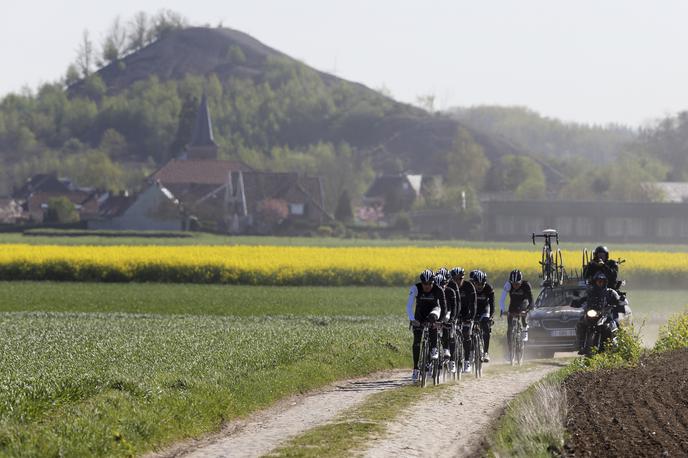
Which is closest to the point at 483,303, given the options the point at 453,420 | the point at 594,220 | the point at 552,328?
the point at 552,328

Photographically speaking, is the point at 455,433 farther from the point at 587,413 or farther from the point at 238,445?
the point at 238,445

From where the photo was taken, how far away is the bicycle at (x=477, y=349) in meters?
26.2

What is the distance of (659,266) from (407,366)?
3703cm

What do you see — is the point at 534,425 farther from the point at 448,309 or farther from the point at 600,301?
the point at 600,301

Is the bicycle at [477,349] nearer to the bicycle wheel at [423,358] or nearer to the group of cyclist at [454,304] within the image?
the group of cyclist at [454,304]

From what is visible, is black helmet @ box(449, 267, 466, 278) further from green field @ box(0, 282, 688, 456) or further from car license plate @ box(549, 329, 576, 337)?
car license plate @ box(549, 329, 576, 337)

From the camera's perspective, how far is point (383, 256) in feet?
221

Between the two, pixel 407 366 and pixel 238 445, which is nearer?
pixel 238 445

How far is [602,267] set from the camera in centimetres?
2781

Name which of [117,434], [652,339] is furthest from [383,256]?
[117,434]

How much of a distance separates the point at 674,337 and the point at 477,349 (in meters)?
6.60

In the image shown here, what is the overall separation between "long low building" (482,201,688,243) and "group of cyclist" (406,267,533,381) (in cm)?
9160

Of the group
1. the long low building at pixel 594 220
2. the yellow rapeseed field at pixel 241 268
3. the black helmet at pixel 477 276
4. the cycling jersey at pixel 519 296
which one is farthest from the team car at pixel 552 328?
the long low building at pixel 594 220

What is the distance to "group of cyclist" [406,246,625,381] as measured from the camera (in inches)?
927
